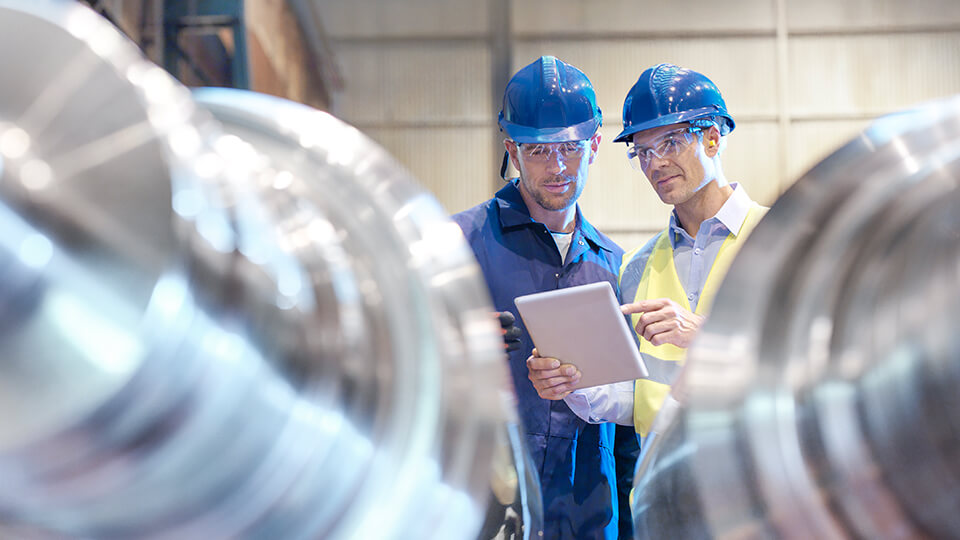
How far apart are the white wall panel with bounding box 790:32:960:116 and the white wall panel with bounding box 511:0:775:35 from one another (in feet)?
1.95

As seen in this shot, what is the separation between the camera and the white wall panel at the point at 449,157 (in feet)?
30.4

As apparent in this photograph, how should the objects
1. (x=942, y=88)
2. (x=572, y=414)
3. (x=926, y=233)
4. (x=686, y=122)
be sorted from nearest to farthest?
1. (x=926, y=233)
2. (x=572, y=414)
3. (x=686, y=122)
4. (x=942, y=88)

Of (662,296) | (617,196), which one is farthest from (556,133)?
(617,196)

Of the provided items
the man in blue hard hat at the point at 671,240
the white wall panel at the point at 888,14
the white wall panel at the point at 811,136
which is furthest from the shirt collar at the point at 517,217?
A: the white wall panel at the point at 888,14

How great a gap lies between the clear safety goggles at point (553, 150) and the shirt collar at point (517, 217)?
0.12 metres

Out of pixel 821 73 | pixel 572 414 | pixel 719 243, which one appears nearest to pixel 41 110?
pixel 572 414

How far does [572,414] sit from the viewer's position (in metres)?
2.34

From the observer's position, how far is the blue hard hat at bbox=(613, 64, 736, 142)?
248 centimetres

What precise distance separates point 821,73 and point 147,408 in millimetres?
9612

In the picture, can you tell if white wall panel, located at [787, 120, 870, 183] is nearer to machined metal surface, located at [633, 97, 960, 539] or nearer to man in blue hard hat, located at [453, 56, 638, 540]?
man in blue hard hat, located at [453, 56, 638, 540]

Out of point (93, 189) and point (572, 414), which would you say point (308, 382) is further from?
point (572, 414)

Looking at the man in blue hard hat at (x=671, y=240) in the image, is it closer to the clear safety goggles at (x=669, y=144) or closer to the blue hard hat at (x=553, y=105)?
the clear safety goggles at (x=669, y=144)

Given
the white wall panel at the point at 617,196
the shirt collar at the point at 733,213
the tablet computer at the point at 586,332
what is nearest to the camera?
the tablet computer at the point at 586,332

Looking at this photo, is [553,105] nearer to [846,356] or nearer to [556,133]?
[556,133]
